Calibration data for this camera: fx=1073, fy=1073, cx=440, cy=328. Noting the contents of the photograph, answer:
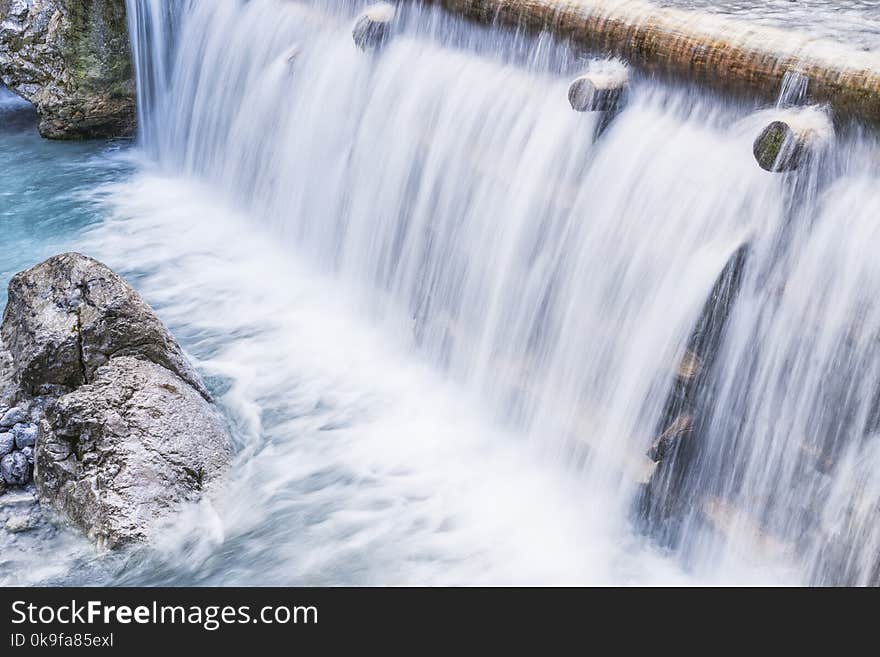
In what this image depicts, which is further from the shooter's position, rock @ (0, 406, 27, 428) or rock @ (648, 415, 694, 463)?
rock @ (0, 406, 27, 428)

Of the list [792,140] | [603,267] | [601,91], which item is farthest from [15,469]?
[792,140]

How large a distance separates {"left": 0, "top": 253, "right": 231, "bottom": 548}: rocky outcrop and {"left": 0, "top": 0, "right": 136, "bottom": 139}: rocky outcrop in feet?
17.1

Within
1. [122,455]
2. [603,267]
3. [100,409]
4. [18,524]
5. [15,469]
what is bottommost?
[18,524]

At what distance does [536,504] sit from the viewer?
18.5 ft

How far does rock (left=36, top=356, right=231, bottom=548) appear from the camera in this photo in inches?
200

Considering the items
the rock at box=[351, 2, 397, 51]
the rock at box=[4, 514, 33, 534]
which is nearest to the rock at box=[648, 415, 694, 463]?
the rock at box=[4, 514, 33, 534]

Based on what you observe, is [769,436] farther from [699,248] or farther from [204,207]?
[204,207]

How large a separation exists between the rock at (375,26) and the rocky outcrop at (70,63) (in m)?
3.95

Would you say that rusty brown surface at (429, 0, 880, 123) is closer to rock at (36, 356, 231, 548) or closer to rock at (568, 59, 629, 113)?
rock at (568, 59, 629, 113)

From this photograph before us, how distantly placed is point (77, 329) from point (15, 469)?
779mm

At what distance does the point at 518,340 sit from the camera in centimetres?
618

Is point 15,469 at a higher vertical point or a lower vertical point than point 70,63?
lower

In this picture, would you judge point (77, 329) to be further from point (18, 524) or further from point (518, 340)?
point (518, 340)

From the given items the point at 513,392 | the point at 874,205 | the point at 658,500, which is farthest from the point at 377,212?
the point at 874,205
